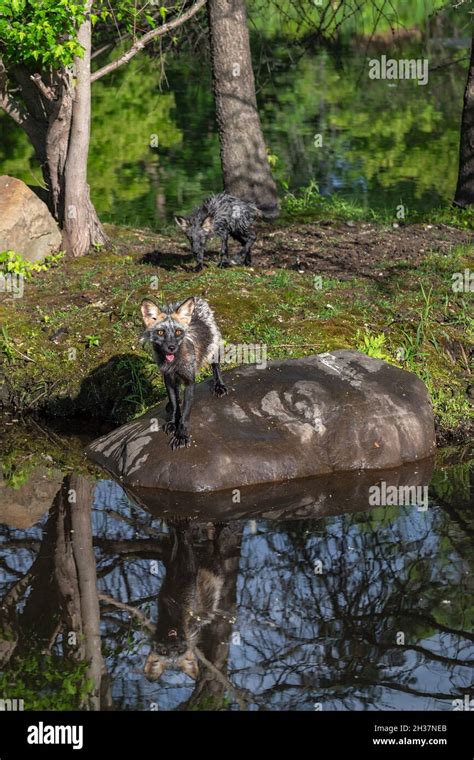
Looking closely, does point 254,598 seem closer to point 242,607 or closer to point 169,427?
point 242,607

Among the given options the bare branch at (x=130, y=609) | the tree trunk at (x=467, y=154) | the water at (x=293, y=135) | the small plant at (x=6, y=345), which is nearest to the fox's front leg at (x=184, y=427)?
the bare branch at (x=130, y=609)

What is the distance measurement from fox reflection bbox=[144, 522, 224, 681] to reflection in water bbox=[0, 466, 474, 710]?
1 cm

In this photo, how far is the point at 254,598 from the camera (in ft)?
26.5

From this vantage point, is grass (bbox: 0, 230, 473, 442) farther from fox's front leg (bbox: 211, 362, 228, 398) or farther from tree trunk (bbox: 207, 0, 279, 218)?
tree trunk (bbox: 207, 0, 279, 218)

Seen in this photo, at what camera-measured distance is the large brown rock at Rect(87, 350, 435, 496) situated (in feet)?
32.6

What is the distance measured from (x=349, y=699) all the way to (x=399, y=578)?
5.58ft

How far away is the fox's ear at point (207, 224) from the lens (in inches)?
527

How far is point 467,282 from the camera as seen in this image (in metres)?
13.1

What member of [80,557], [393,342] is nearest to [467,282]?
[393,342]

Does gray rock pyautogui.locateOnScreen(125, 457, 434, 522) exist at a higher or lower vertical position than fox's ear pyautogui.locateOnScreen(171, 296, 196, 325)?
lower

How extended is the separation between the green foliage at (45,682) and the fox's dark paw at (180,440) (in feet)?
9.65
